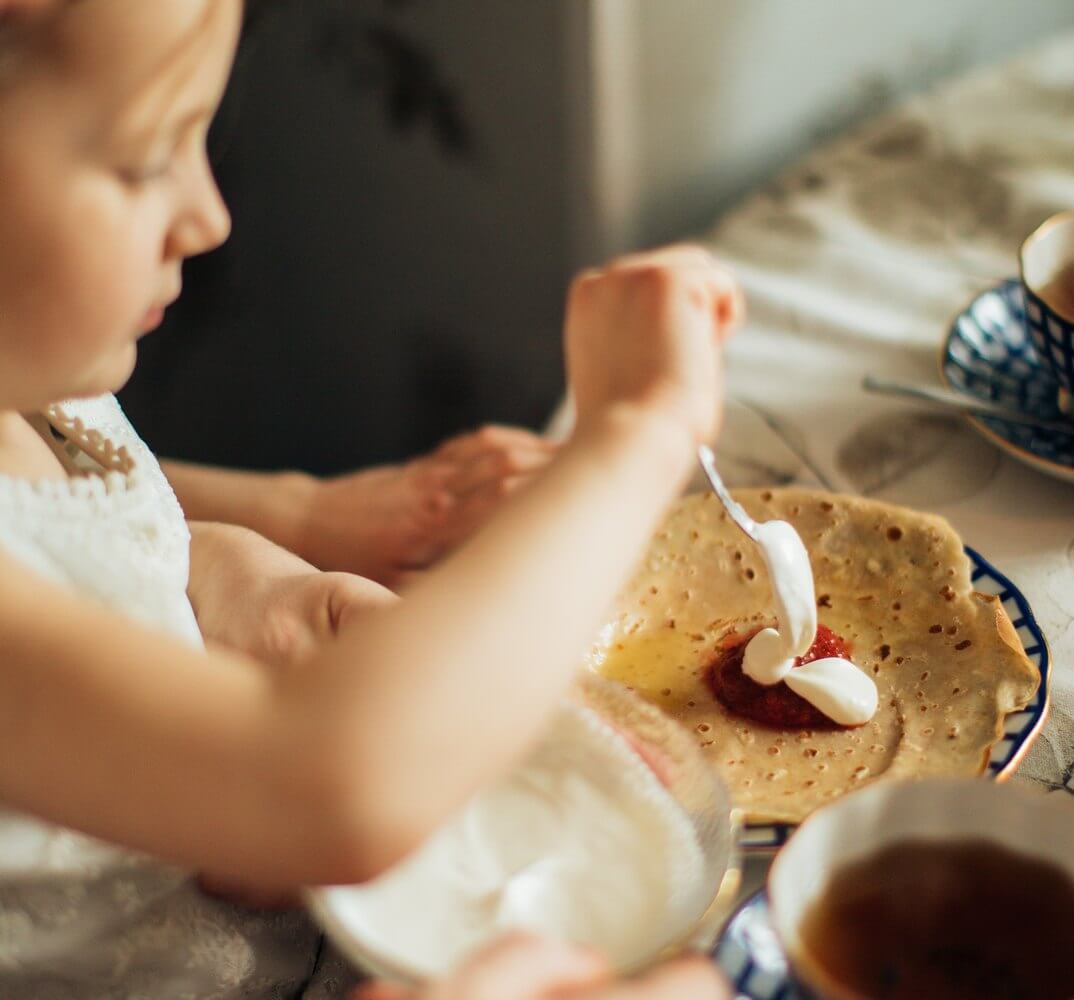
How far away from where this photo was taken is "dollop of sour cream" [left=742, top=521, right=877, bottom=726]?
469mm

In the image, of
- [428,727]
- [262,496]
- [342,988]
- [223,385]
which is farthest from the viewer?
[223,385]

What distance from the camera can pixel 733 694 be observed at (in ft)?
1.60

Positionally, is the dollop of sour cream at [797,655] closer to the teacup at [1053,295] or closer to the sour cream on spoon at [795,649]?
the sour cream on spoon at [795,649]

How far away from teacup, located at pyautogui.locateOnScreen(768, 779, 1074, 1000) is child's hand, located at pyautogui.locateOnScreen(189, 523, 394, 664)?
0.20 metres

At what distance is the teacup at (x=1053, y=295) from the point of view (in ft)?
1.98

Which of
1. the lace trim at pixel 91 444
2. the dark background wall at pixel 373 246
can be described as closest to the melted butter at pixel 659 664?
the lace trim at pixel 91 444

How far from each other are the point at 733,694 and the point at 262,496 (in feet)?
1.00

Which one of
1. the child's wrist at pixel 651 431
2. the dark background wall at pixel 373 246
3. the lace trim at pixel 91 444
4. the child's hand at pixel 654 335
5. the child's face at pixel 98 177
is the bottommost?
the dark background wall at pixel 373 246

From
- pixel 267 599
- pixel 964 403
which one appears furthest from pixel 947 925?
pixel 964 403

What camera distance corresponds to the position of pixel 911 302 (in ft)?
2.59

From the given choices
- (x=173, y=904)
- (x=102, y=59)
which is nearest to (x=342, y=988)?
(x=173, y=904)

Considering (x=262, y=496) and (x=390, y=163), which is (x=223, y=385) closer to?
(x=390, y=163)

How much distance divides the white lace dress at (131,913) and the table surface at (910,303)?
18cm

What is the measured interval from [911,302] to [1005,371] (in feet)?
0.40
